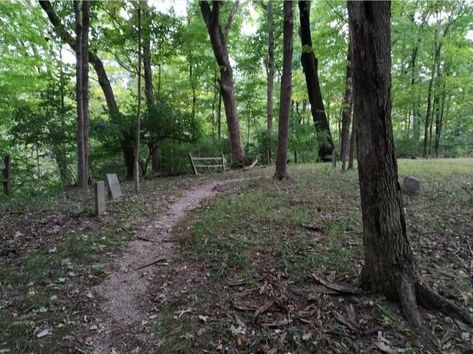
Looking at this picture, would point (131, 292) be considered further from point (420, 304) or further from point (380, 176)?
point (420, 304)

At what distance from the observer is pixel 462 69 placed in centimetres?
1970

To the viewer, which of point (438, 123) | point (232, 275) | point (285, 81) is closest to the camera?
point (232, 275)

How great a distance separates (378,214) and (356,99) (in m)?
1.23

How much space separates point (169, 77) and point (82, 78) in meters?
10.0

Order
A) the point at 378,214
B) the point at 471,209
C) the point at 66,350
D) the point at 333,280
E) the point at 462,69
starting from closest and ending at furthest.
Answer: the point at 66,350 < the point at 378,214 < the point at 333,280 < the point at 471,209 < the point at 462,69

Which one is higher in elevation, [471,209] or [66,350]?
[471,209]

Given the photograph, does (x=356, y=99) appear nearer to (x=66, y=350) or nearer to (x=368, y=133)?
(x=368, y=133)

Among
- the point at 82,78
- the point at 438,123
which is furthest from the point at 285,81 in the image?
the point at 438,123

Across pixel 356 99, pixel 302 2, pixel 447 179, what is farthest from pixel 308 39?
pixel 356 99

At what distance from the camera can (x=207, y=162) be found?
1488cm

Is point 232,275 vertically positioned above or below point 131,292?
above

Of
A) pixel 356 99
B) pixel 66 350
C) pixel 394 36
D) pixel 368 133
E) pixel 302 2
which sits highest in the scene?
pixel 302 2

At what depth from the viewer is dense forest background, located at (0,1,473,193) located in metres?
11.4

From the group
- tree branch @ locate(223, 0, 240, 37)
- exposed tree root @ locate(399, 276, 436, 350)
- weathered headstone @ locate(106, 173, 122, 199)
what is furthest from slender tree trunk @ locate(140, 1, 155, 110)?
exposed tree root @ locate(399, 276, 436, 350)
